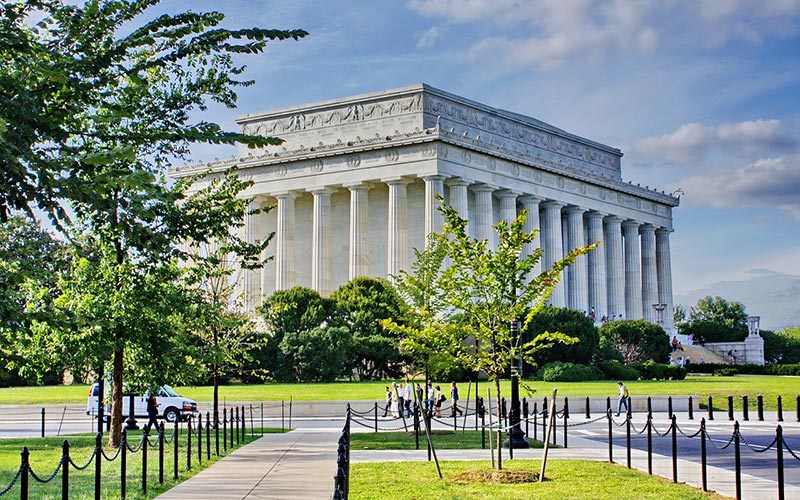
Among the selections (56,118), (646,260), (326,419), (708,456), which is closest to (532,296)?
(708,456)

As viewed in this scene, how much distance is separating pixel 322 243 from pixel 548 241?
76.9ft

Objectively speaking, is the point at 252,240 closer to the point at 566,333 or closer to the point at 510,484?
the point at 566,333

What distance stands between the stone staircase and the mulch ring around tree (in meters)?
78.4

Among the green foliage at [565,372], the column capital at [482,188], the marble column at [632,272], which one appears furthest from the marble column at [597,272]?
the green foliage at [565,372]

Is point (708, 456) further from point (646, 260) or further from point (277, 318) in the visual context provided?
point (646, 260)

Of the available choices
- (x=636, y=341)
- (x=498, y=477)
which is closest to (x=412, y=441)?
(x=498, y=477)

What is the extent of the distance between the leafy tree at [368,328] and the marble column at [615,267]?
1724 inches

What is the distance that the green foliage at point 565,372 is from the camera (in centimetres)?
6281

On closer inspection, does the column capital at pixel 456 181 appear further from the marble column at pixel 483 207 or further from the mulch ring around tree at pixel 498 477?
the mulch ring around tree at pixel 498 477

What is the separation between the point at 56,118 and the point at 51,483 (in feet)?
41.0

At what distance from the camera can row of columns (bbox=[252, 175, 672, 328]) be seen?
90000 mm

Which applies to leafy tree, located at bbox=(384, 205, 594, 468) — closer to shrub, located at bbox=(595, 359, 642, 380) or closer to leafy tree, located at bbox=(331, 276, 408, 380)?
leafy tree, located at bbox=(331, 276, 408, 380)

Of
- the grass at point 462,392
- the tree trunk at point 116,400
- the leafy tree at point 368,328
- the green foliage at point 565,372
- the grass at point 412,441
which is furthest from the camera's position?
the leafy tree at point 368,328

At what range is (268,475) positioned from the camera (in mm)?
21266
